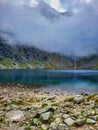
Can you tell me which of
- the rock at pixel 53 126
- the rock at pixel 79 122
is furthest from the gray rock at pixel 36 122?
the rock at pixel 79 122

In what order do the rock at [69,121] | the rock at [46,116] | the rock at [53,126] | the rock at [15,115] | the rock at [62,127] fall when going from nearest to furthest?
the rock at [62,127], the rock at [53,126], the rock at [69,121], the rock at [46,116], the rock at [15,115]

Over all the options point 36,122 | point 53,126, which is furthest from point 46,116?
point 53,126

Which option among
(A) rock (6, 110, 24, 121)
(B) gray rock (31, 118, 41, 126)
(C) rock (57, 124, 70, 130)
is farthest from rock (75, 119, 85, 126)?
(A) rock (6, 110, 24, 121)

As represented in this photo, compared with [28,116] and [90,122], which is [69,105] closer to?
[28,116]

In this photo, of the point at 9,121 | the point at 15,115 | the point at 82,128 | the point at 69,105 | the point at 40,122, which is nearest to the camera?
the point at 82,128

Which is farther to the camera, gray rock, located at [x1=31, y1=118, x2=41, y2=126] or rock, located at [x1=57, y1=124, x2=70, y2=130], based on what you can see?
gray rock, located at [x1=31, y1=118, x2=41, y2=126]

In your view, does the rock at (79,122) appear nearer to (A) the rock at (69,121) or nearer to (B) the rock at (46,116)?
(A) the rock at (69,121)

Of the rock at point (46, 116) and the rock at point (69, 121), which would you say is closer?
the rock at point (69, 121)

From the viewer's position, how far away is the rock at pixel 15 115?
1008 inches

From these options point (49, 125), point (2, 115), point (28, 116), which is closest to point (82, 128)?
point (49, 125)

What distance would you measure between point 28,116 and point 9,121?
2.11 metres

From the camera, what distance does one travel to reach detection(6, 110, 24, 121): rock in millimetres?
25594

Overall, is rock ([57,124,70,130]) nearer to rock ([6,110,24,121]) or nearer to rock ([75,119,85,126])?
rock ([75,119,85,126])

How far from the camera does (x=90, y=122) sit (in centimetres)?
2230
